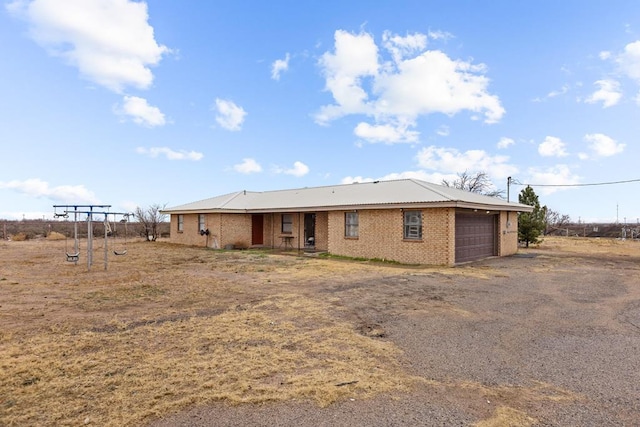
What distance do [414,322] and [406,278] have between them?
4718 mm

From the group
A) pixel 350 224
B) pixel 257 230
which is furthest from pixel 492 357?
pixel 257 230

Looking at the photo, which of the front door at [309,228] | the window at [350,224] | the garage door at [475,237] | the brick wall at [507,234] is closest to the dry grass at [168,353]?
the window at [350,224]

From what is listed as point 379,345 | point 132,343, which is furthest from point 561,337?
point 132,343

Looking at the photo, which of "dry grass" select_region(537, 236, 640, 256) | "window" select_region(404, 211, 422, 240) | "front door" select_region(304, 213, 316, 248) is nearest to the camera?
"window" select_region(404, 211, 422, 240)

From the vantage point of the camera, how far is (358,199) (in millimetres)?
17328

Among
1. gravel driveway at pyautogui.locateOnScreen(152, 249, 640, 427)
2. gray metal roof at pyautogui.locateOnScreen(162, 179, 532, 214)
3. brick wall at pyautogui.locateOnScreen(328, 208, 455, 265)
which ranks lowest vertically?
gravel driveway at pyautogui.locateOnScreen(152, 249, 640, 427)

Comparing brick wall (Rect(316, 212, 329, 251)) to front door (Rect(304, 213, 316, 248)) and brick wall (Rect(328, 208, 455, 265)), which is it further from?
brick wall (Rect(328, 208, 455, 265))

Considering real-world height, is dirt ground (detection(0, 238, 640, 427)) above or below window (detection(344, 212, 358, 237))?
below

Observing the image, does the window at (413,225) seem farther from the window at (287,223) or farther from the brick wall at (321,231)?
the window at (287,223)

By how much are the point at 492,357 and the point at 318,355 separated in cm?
213

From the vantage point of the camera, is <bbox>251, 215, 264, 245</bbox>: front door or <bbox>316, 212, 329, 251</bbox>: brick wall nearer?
<bbox>316, 212, 329, 251</bbox>: brick wall

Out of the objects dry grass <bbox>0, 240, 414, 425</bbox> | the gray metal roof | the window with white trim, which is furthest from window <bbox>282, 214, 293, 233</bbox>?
dry grass <bbox>0, 240, 414, 425</bbox>

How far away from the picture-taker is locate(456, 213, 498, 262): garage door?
15102mm

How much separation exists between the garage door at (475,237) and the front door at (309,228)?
8106 mm
